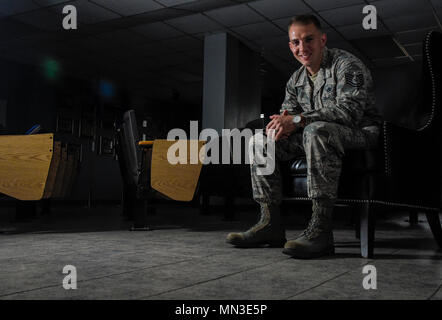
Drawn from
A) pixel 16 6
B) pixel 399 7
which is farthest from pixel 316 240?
pixel 16 6

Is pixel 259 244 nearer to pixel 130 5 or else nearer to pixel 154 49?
pixel 130 5

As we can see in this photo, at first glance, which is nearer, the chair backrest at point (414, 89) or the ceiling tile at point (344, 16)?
the chair backrest at point (414, 89)

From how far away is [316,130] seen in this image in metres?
1.67

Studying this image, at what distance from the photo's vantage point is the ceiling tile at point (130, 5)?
5074mm

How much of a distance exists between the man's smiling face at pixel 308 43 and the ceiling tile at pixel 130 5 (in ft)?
12.0

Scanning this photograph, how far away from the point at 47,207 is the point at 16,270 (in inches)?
130

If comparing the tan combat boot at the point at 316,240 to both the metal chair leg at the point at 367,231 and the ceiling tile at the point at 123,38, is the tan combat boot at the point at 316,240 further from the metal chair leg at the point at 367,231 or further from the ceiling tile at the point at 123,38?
the ceiling tile at the point at 123,38

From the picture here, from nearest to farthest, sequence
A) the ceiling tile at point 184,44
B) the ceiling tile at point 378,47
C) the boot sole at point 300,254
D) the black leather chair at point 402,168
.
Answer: the boot sole at point 300,254 → the black leather chair at point 402,168 → the ceiling tile at point 378,47 → the ceiling tile at point 184,44

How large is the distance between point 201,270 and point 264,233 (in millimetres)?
598

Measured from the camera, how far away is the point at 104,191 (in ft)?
27.8

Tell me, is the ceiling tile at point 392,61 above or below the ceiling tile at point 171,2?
below

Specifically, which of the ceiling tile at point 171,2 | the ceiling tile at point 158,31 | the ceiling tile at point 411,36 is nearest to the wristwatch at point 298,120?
the ceiling tile at point 171,2
